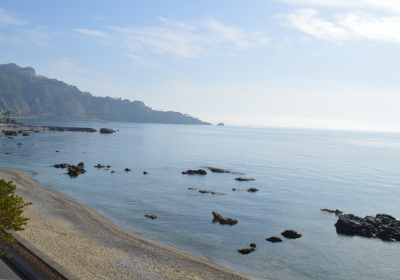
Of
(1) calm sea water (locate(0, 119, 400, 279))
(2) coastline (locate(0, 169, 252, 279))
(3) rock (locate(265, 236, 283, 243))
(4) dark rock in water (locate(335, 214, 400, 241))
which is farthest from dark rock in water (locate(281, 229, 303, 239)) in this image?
(2) coastline (locate(0, 169, 252, 279))

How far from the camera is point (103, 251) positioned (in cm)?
2547

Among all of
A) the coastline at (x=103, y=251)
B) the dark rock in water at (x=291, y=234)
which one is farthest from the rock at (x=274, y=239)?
the coastline at (x=103, y=251)

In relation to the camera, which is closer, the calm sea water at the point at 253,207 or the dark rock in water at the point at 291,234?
the calm sea water at the point at 253,207

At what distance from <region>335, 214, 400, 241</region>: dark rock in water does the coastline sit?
21910mm

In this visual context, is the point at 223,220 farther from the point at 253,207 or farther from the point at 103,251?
the point at 103,251

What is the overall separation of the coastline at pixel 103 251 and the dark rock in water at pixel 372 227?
71.9ft

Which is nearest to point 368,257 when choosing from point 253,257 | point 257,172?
point 253,257

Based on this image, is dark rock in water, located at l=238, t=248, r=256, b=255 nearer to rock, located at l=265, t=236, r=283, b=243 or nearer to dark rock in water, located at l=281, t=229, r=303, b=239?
rock, located at l=265, t=236, r=283, b=243

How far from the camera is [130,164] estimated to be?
8306 cm

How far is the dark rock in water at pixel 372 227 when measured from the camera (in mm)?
35688

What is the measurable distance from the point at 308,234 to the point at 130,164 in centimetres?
6056

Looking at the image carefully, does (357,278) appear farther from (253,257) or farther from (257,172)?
(257,172)

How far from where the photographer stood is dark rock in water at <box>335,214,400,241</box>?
3569 cm

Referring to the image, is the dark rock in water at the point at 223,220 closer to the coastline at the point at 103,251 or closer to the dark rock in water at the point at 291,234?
the dark rock in water at the point at 291,234
